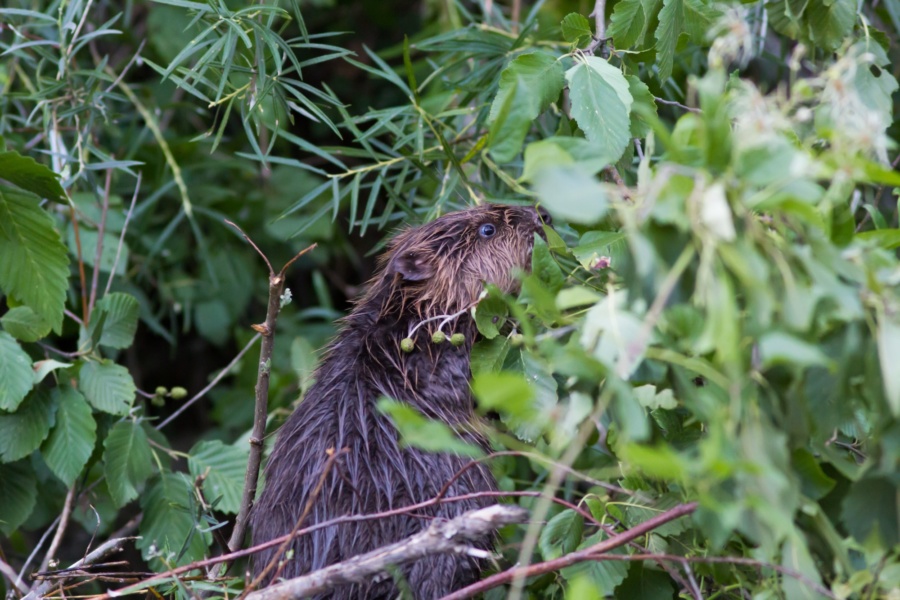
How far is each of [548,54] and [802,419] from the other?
1.30 metres

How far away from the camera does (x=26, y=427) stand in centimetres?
280

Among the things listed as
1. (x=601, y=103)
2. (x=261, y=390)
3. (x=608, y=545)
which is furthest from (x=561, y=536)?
(x=601, y=103)

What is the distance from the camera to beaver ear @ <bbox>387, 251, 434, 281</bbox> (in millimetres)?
3062

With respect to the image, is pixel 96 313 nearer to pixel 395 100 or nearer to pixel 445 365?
pixel 445 365

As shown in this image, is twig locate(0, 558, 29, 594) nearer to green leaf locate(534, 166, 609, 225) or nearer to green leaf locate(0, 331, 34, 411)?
green leaf locate(0, 331, 34, 411)

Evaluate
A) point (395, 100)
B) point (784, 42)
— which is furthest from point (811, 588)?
point (395, 100)

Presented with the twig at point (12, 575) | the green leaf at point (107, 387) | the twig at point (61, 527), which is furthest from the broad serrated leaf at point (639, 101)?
the twig at point (61, 527)

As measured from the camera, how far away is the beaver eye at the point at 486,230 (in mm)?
3186

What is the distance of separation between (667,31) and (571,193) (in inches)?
52.3

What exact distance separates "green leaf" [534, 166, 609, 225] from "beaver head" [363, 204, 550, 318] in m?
1.67

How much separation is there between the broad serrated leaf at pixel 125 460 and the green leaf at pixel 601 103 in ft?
5.39

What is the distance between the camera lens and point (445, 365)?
9.40 feet

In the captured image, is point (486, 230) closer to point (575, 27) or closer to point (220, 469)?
point (575, 27)

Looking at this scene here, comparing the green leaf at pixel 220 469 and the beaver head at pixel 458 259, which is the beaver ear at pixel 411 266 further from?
the green leaf at pixel 220 469
